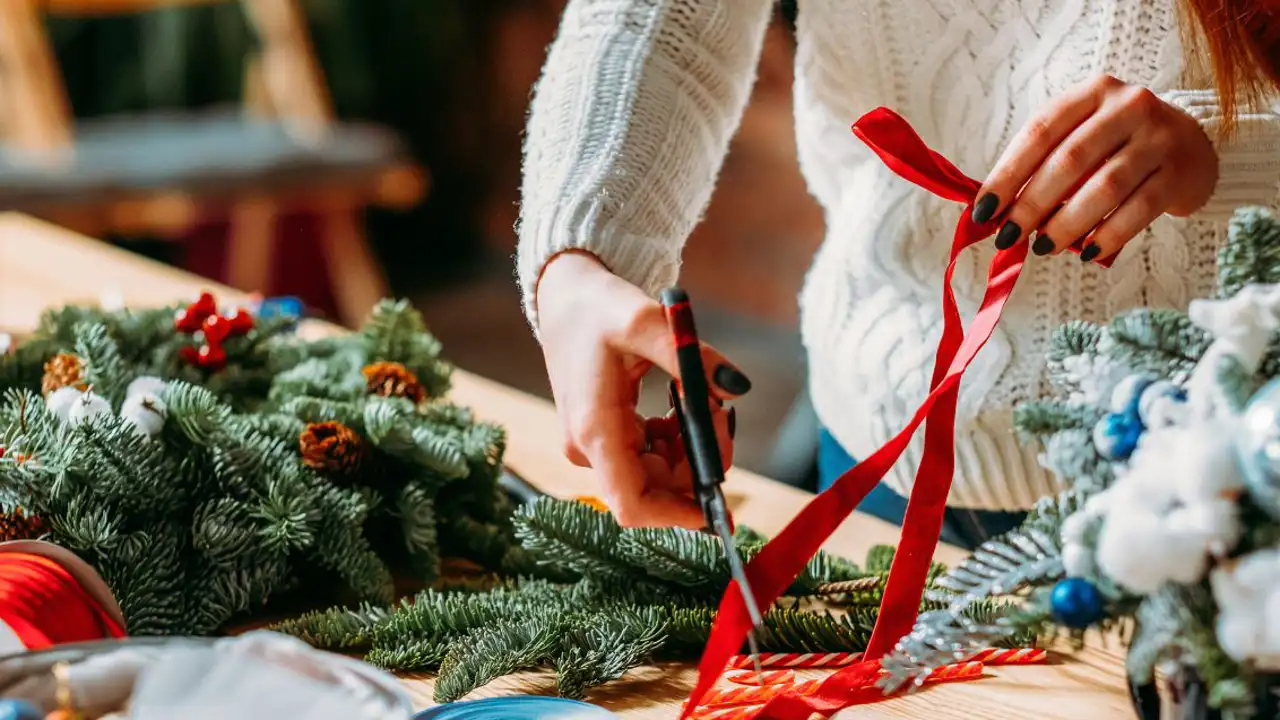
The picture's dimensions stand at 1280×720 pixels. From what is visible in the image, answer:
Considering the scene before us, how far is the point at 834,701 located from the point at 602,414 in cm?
16

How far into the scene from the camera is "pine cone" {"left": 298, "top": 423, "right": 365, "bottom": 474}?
2.41 feet

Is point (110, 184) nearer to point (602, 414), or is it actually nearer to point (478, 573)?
point (478, 573)

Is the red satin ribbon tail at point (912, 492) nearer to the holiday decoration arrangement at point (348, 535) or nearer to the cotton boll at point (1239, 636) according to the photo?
the holiday decoration arrangement at point (348, 535)

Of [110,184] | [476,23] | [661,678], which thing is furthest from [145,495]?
[476,23]

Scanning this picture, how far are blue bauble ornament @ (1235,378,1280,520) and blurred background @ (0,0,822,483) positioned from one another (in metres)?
1.83

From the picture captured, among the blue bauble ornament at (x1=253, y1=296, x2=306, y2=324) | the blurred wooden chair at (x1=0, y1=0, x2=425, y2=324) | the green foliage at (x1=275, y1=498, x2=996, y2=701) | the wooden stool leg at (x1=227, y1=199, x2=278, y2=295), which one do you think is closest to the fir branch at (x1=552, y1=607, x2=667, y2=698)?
the green foliage at (x1=275, y1=498, x2=996, y2=701)

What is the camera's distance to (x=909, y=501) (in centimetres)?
58

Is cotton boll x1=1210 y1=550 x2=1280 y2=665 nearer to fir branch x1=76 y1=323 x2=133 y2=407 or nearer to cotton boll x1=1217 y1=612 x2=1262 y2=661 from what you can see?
cotton boll x1=1217 y1=612 x2=1262 y2=661

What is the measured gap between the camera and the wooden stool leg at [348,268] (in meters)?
2.94

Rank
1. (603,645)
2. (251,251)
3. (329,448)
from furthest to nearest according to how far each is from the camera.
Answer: (251,251), (329,448), (603,645)

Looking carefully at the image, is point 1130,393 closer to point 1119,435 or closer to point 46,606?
point 1119,435

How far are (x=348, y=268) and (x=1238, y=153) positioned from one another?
2537 mm

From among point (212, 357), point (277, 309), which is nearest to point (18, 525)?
point (212, 357)

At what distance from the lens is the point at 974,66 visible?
808mm
